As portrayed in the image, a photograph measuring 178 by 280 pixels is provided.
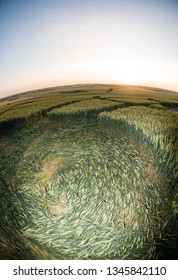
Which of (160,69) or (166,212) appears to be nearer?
(166,212)

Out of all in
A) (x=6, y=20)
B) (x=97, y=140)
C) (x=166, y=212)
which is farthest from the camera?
(x=6, y=20)

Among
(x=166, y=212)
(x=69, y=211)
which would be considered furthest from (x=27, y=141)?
(x=166, y=212)

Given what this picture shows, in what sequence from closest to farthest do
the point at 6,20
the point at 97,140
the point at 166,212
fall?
the point at 166,212
the point at 97,140
the point at 6,20

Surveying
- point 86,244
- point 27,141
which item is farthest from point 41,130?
point 86,244

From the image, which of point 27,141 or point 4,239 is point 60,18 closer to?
point 27,141

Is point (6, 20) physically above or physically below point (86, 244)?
above
